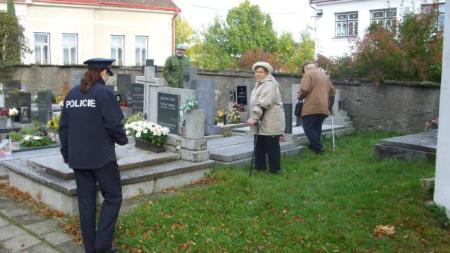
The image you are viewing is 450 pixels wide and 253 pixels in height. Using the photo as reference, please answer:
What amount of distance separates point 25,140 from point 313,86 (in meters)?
5.11

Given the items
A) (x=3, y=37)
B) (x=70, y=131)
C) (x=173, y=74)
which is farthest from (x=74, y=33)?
(x=70, y=131)

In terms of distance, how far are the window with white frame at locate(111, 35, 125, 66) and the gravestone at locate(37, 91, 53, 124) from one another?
20.0 m

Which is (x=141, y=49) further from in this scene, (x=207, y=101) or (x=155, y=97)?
(x=155, y=97)

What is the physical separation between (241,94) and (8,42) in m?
8.64

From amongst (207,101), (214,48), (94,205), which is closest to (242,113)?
(207,101)

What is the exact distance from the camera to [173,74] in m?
11.6

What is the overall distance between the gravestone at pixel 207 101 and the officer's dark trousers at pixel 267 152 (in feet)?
10.1

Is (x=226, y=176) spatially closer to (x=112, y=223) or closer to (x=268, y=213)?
(x=268, y=213)

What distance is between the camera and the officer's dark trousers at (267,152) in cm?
788

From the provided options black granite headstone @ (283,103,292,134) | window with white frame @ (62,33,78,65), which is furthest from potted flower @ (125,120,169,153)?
window with white frame @ (62,33,78,65)

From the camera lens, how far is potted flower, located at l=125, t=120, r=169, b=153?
26.2ft

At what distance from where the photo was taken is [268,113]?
25.5 feet

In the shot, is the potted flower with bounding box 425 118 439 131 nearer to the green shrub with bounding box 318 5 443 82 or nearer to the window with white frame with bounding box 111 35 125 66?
the green shrub with bounding box 318 5 443 82

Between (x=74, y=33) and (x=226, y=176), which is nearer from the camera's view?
(x=226, y=176)
